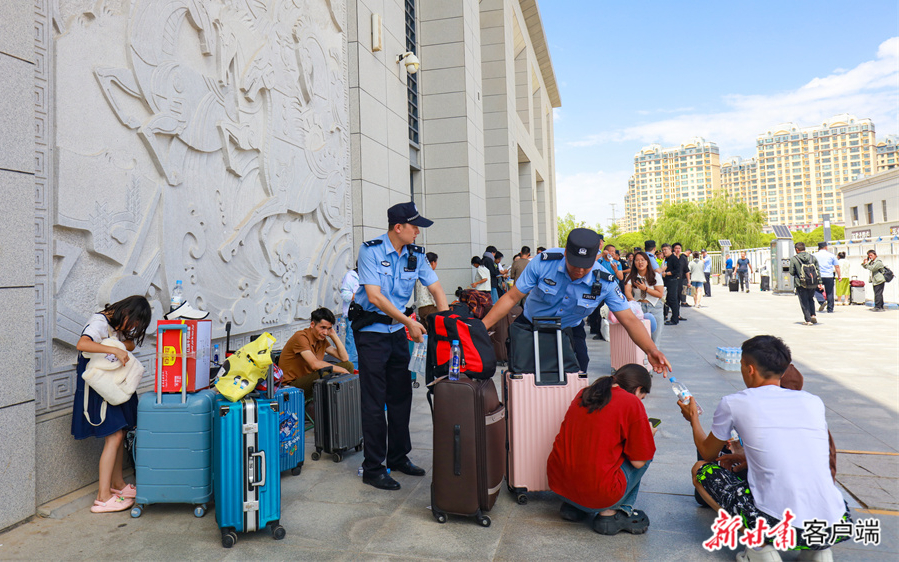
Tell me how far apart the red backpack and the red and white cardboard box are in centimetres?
161

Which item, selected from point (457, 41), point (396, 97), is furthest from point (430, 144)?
point (396, 97)

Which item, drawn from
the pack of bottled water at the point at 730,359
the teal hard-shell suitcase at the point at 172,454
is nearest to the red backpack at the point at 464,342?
the teal hard-shell suitcase at the point at 172,454

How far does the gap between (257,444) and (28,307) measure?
1693mm

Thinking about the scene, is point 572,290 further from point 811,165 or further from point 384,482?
point 811,165

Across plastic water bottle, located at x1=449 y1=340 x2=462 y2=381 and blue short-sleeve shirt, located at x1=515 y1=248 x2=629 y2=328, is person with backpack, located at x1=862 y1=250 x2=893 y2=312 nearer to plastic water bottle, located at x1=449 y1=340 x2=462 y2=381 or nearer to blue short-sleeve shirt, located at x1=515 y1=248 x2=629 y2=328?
blue short-sleeve shirt, located at x1=515 y1=248 x2=629 y2=328

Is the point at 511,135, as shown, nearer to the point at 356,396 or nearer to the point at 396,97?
the point at 396,97

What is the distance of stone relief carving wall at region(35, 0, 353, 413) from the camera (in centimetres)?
372

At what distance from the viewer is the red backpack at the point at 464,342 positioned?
346 cm

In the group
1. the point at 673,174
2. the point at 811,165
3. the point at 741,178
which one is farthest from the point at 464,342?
the point at 741,178

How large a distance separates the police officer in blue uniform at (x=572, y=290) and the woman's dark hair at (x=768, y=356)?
728mm

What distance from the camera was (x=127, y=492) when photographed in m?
3.71

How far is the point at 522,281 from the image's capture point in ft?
13.0

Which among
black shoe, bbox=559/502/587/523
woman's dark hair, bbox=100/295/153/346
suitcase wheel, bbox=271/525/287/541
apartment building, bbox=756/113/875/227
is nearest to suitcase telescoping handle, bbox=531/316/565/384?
black shoe, bbox=559/502/587/523

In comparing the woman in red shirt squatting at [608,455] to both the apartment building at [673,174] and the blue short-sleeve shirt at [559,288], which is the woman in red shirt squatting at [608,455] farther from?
the apartment building at [673,174]
